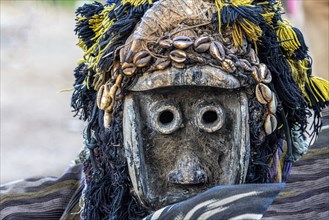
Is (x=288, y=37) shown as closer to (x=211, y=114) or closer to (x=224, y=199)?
(x=211, y=114)

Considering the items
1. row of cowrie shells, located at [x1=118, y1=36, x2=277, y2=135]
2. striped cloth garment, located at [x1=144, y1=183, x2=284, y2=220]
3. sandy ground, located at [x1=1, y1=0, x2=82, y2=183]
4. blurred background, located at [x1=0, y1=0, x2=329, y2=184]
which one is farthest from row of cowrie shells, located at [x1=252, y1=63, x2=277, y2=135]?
sandy ground, located at [x1=1, y1=0, x2=82, y2=183]

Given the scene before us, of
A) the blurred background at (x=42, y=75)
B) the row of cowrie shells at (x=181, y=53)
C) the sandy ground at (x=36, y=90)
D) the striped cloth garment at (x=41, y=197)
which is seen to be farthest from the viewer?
the sandy ground at (x=36, y=90)

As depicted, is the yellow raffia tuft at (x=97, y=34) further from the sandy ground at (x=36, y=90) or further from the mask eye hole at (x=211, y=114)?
the sandy ground at (x=36, y=90)

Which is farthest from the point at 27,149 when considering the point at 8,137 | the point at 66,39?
the point at 66,39

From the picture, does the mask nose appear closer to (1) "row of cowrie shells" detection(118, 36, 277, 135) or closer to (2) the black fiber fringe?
(1) "row of cowrie shells" detection(118, 36, 277, 135)

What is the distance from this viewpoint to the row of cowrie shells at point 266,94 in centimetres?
250

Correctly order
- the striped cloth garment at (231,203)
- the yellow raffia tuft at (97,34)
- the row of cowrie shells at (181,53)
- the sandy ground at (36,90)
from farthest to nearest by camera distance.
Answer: the sandy ground at (36,90), the yellow raffia tuft at (97,34), the row of cowrie shells at (181,53), the striped cloth garment at (231,203)

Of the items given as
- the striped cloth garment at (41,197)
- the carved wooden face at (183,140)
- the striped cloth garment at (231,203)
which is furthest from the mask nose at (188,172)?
the striped cloth garment at (41,197)

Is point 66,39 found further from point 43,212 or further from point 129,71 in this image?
point 129,71

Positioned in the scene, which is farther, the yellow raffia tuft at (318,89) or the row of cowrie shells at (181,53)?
the yellow raffia tuft at (318,89)

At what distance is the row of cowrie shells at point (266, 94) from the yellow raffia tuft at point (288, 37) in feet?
0.46

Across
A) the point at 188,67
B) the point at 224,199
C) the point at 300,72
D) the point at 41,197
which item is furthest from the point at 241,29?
the point at 41,197

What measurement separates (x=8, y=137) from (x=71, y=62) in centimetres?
196

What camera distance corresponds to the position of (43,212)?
3.13 metres
